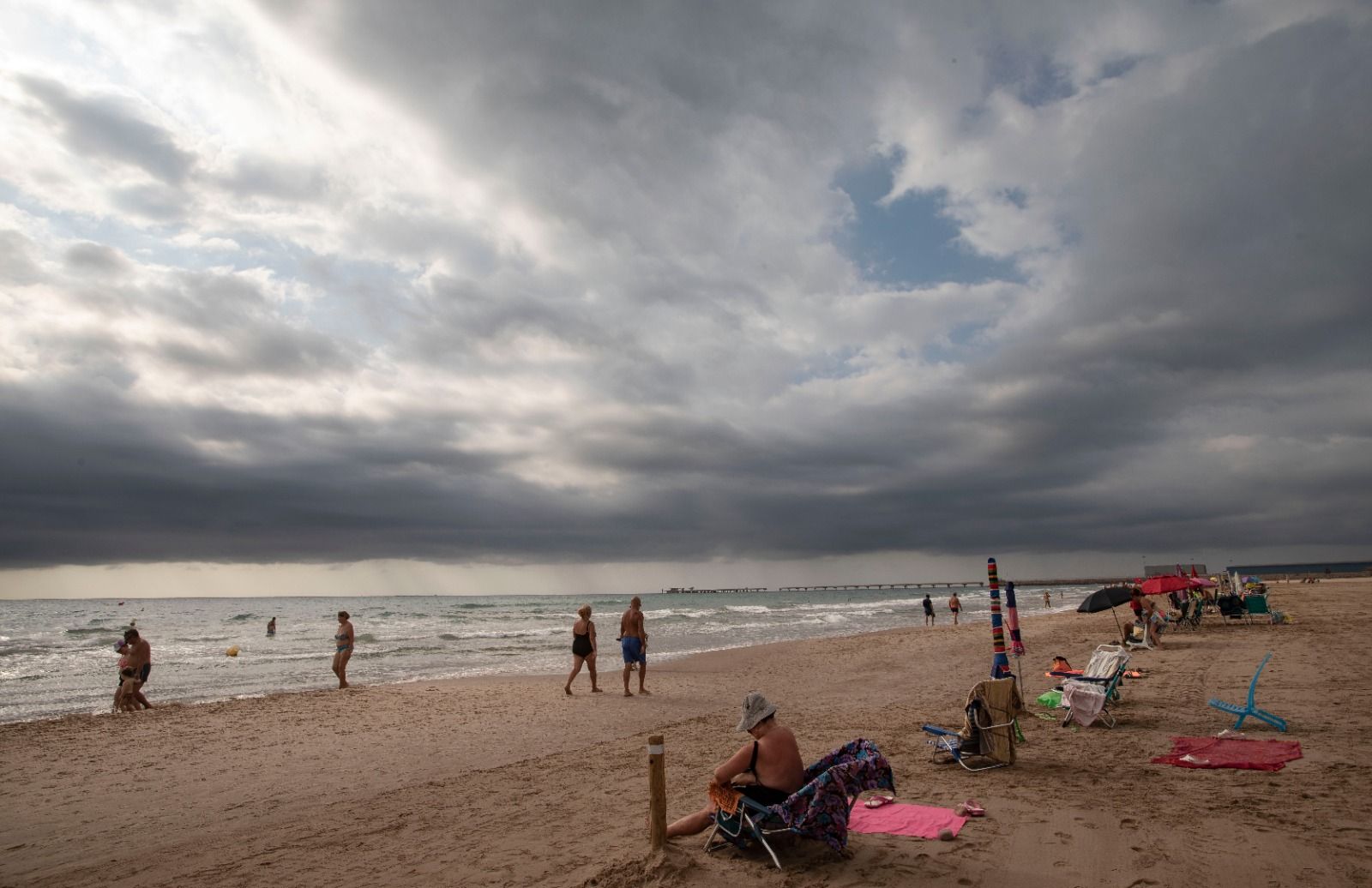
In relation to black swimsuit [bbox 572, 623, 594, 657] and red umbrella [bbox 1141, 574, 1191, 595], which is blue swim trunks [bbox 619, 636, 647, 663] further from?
red umbrella [bbox 1141, 574, 1191, 595]

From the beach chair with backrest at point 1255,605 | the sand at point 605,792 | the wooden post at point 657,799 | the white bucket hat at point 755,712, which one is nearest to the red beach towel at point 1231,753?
the sand at point 605,792

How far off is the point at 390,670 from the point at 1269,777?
19.7 metres

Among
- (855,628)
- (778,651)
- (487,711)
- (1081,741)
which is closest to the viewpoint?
(1081,741)

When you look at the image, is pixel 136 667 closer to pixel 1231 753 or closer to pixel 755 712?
pixel 755 712

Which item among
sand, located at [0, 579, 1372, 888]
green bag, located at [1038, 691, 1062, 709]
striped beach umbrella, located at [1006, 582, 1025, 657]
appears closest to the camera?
sand, located at [0, 579, 1372, 888]

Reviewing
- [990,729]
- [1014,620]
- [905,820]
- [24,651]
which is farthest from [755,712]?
[24,651]

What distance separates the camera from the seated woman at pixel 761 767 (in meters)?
5.04

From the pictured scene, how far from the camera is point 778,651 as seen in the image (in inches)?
896

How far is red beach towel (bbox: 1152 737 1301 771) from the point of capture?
643 cm

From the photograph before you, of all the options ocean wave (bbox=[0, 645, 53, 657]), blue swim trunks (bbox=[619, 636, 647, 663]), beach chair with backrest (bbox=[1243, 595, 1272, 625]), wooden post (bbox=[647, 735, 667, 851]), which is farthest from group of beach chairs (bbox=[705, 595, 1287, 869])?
ocean wave (bbox=[0, 645, 53, 657])

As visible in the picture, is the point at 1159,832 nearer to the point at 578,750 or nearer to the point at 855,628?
the point at 578,750

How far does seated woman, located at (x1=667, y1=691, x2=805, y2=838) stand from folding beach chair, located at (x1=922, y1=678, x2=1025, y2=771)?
2.74 metres

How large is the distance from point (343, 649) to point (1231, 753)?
1559 centimetres

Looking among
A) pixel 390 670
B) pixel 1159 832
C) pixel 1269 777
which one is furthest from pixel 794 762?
pixel 390 670
